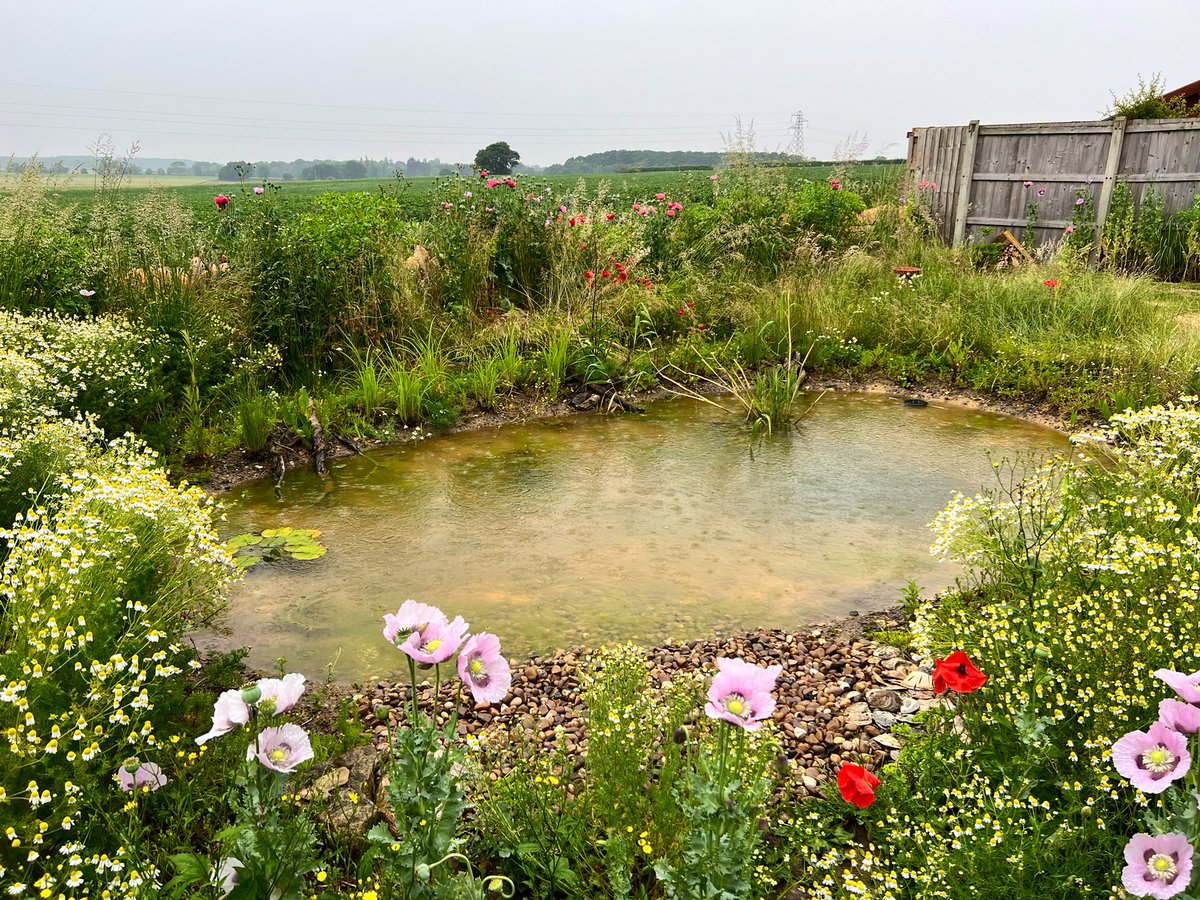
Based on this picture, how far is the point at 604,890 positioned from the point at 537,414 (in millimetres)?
4564

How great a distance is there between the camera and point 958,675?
1921mm

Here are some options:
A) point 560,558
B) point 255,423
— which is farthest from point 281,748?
point 255,423

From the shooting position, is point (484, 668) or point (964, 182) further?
point (964, 182)

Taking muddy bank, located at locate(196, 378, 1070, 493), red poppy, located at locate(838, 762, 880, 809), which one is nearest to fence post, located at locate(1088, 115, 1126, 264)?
muddy bank, located at locate(196, 378, 1070, 493)

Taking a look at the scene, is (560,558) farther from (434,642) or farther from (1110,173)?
(1110,173)

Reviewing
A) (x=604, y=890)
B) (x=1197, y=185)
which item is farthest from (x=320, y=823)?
(x=1197, y=185)

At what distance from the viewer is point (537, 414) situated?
6.24m

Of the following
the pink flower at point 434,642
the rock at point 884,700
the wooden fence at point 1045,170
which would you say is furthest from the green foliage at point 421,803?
the wooden fence at point 1045,170

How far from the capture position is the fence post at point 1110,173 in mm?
10445

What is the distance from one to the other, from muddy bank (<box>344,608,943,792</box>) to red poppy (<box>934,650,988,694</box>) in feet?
1.71

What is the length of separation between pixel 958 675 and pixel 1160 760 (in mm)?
743

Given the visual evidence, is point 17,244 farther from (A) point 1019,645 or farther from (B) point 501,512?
(A) point 1019,645

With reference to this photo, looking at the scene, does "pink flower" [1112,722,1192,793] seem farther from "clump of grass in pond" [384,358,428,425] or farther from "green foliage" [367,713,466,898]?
"clump of grass in pond" [384,358,428,425]

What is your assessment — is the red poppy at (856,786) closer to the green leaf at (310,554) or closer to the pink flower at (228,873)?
the pink flower at (228,873)
